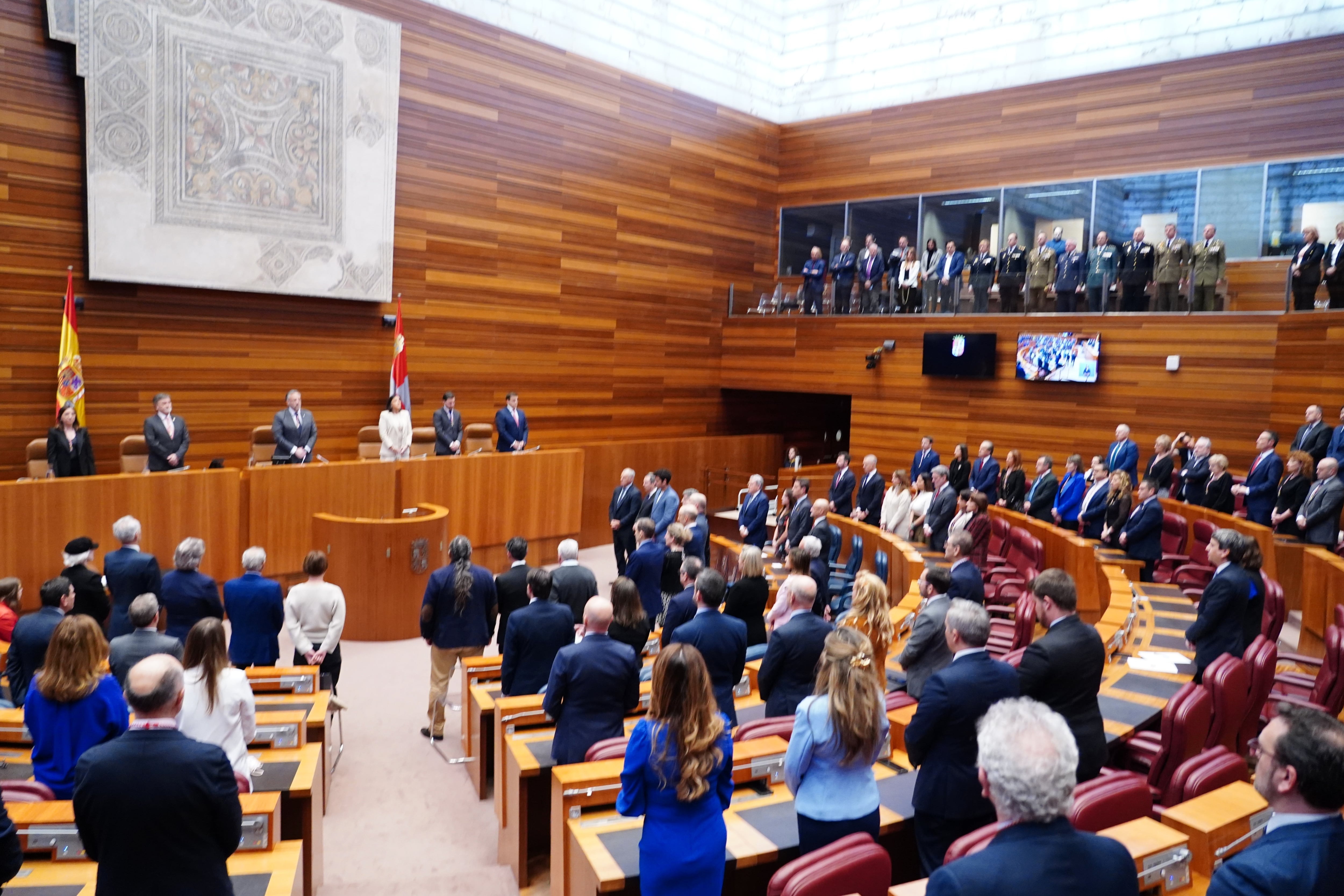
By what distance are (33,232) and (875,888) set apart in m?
Result: 9.61

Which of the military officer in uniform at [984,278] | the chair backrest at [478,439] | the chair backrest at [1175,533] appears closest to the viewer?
the chair backrest at [1175,533]

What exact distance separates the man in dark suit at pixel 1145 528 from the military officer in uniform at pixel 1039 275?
14.4 feet

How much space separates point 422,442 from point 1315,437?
30.5 feet

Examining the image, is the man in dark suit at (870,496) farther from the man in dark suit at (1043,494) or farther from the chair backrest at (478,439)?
the chair backrest at (478,439)

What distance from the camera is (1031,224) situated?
1326 cm

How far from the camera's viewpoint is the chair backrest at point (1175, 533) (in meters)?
8.54

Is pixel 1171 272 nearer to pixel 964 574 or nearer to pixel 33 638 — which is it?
pixel 964 574

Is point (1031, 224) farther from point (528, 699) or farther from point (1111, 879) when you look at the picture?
point (1111, 879)

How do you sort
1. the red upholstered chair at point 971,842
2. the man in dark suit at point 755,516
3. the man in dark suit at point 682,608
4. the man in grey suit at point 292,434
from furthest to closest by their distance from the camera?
the man in dark suit at point 755,516
the man in grey suit at point 292,434
the man in dark suit at point 682,608
the red upholstered chair at point 971,842

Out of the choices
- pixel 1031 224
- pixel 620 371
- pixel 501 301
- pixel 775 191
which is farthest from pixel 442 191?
pixel 1031 224

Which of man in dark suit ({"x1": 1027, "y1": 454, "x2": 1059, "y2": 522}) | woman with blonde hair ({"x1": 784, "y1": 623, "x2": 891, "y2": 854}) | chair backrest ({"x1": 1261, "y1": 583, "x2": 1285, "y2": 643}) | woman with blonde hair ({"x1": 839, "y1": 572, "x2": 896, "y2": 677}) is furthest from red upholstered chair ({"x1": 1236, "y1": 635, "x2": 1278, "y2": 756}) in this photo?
man in dark suit ({"x1": 1027, "y1": 454, "x2": 1059, "y2": 522})

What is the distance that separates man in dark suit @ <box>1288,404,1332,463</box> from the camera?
27.6 feet

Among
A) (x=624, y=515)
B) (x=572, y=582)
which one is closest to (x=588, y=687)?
(x=572, y=582)

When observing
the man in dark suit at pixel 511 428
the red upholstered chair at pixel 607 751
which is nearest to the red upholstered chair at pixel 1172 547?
the red upholstered chair at pixel 607 751
